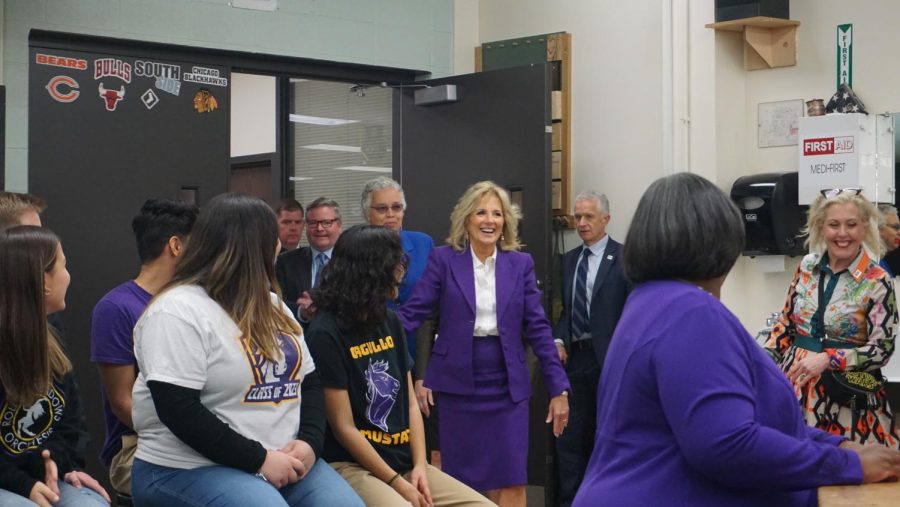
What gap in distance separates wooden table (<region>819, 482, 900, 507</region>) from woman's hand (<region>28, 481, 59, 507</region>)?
72.2 inches

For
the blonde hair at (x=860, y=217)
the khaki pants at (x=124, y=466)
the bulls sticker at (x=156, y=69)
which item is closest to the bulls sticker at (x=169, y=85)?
the bulls sticker at (x=156, y=69)

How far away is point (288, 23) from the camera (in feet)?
18.5

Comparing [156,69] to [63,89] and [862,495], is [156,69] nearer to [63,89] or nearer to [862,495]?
[63,89]

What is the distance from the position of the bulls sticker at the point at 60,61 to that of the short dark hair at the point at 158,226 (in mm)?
1900

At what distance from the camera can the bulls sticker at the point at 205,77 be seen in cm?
531

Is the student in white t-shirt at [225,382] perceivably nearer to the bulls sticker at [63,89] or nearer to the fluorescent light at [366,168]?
the bulls sticker at [63,89]

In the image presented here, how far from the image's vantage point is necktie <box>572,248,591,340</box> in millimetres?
5457

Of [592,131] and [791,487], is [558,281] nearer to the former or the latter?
[592,131]

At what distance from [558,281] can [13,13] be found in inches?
111

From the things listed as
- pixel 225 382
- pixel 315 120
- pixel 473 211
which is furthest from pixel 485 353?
pixel 315 120

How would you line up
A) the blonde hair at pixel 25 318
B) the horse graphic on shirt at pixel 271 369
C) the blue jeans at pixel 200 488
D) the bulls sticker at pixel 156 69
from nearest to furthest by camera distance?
1. the blue jeans at pixel 200 488
2. the horse graphic on shirt at pixel 271 369
3. the blonde hair at pixel 25 318
4. the bulls sticker at pixel 156 69

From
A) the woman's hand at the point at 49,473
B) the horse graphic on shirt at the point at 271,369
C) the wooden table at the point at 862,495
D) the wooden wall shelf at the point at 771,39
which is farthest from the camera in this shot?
the wooden wall shelf at the point at 771,39

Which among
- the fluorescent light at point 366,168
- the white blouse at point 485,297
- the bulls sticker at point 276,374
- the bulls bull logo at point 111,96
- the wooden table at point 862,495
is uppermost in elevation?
the bulls bull logo at point 111,96

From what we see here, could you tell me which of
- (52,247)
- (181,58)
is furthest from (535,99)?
(52,247)
